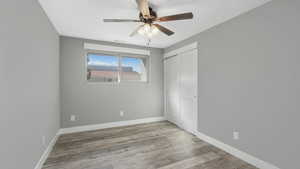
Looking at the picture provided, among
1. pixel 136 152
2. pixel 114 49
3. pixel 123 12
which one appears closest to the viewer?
pixel 123 12

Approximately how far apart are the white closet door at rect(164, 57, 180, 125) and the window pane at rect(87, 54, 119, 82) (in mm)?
1576

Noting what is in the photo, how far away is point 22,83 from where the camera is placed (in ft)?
4.35

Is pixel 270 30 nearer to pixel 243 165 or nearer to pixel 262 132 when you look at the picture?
pixel 262 132

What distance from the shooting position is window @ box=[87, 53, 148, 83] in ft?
11.1

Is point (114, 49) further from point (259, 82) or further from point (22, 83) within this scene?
point (259, 82)

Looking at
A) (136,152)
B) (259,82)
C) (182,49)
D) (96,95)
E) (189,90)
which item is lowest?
(136,152)

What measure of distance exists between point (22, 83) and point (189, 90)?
2.99 meters

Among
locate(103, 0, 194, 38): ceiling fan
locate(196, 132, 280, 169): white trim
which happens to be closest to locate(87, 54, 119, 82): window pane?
locate(103, 0, 194, 38): ceiling fan

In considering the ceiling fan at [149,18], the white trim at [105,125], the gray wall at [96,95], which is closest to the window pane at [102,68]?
the gray wall at [96,95]

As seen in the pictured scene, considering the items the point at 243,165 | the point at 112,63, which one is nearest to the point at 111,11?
the point at 112,63

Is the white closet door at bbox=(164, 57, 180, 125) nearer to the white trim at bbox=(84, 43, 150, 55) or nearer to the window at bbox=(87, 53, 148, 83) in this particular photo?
the window at bbox=(87, 53, 148, 83)

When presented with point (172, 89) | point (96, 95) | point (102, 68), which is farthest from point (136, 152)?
point (102, 68)

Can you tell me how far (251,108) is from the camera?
6.29 ft

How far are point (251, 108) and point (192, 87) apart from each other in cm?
128
